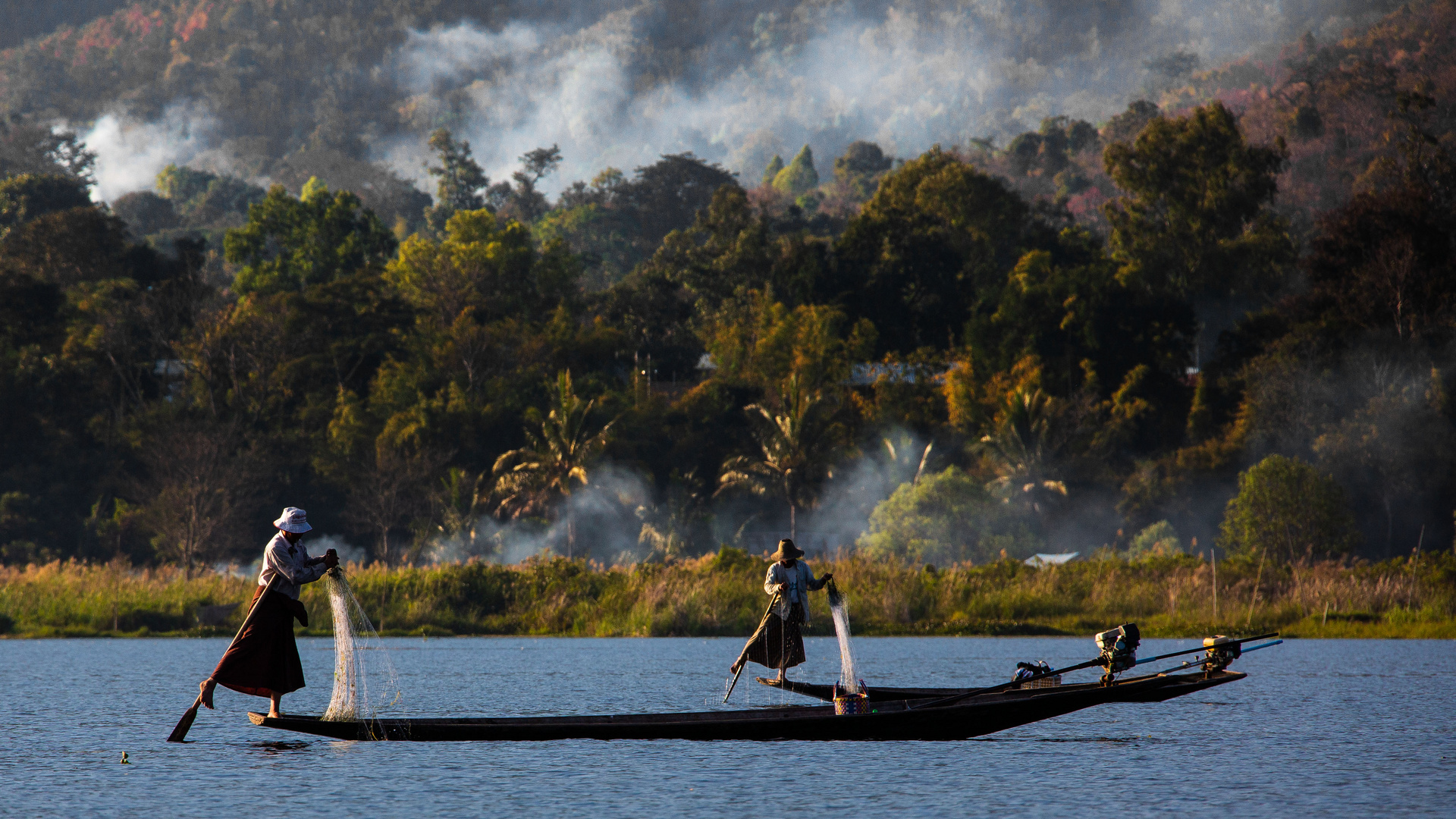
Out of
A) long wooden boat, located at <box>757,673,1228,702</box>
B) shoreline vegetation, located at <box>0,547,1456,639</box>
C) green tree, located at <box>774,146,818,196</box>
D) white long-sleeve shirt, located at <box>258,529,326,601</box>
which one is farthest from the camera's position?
green tree, located at <box>774,146,818,196</box>

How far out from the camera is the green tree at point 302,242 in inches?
3305

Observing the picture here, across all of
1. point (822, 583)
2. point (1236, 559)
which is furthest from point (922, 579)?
point (822, 583)

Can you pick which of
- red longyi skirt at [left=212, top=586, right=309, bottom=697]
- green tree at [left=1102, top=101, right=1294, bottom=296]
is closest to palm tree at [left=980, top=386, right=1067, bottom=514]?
green tree at [left=1102, top=101, right=1294, bottom=296]

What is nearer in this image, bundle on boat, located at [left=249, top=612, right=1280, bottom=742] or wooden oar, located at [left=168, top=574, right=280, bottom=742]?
wooden oar, located at [left=168, top=574, right=280, bottom=742]

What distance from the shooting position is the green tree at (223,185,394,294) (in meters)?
83.9

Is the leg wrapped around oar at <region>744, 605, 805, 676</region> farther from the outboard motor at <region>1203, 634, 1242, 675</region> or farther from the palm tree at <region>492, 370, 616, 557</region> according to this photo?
the palm tree at <region>492, 370, 616, 557</region>

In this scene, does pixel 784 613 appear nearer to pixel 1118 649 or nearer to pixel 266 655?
pixel 1118 649

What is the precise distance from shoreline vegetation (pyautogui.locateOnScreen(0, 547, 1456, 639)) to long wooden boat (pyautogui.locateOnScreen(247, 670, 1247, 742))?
19.7 m

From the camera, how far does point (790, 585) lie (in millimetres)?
18094

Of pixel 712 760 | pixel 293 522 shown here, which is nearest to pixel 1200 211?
pixel 712 760

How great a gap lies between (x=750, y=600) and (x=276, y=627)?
2241 centimetres

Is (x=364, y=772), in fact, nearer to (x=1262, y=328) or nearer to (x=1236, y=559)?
(x=1236, y=559)

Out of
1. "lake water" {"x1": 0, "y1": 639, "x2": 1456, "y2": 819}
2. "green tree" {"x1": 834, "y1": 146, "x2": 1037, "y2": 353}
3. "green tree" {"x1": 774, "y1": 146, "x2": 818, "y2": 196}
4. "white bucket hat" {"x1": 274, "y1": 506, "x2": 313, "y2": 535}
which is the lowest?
"lake water" {"x1": 0, "y1": 639, "x2": 1456, "y2": 819}

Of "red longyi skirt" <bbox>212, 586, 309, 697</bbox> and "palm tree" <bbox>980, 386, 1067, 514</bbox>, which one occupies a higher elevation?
"palm tree" <bbox>980, 386, 1067, 514</bbox>
